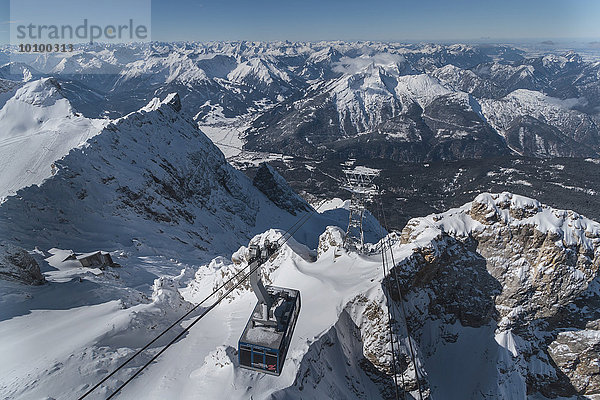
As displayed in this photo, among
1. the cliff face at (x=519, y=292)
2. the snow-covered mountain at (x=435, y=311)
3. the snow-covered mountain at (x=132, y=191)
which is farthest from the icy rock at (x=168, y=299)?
the cliff face at (x=519, y=292)

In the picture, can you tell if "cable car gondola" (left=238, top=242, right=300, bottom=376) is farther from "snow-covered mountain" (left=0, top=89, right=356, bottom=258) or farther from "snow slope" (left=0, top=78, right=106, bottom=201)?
"snow slope" (left=0, top=78, right=106, bottom=201)

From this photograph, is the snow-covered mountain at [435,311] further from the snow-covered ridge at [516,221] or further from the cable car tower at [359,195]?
the cable car tower at [359,195]

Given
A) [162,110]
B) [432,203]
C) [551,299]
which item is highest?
[162,110]

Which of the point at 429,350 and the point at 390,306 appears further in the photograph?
the point at 429,350

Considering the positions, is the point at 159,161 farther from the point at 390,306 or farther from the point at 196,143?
the point at 390,306

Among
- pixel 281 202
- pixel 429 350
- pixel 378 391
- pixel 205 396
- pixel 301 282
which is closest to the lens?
pixel 205 396

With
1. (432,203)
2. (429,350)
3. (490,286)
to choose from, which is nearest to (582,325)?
(490,286)

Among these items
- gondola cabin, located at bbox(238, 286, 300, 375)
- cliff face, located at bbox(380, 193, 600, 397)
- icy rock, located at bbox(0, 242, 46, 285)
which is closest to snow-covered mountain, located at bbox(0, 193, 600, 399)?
cliff face, located at bbox(380, 193, 600, 397)
